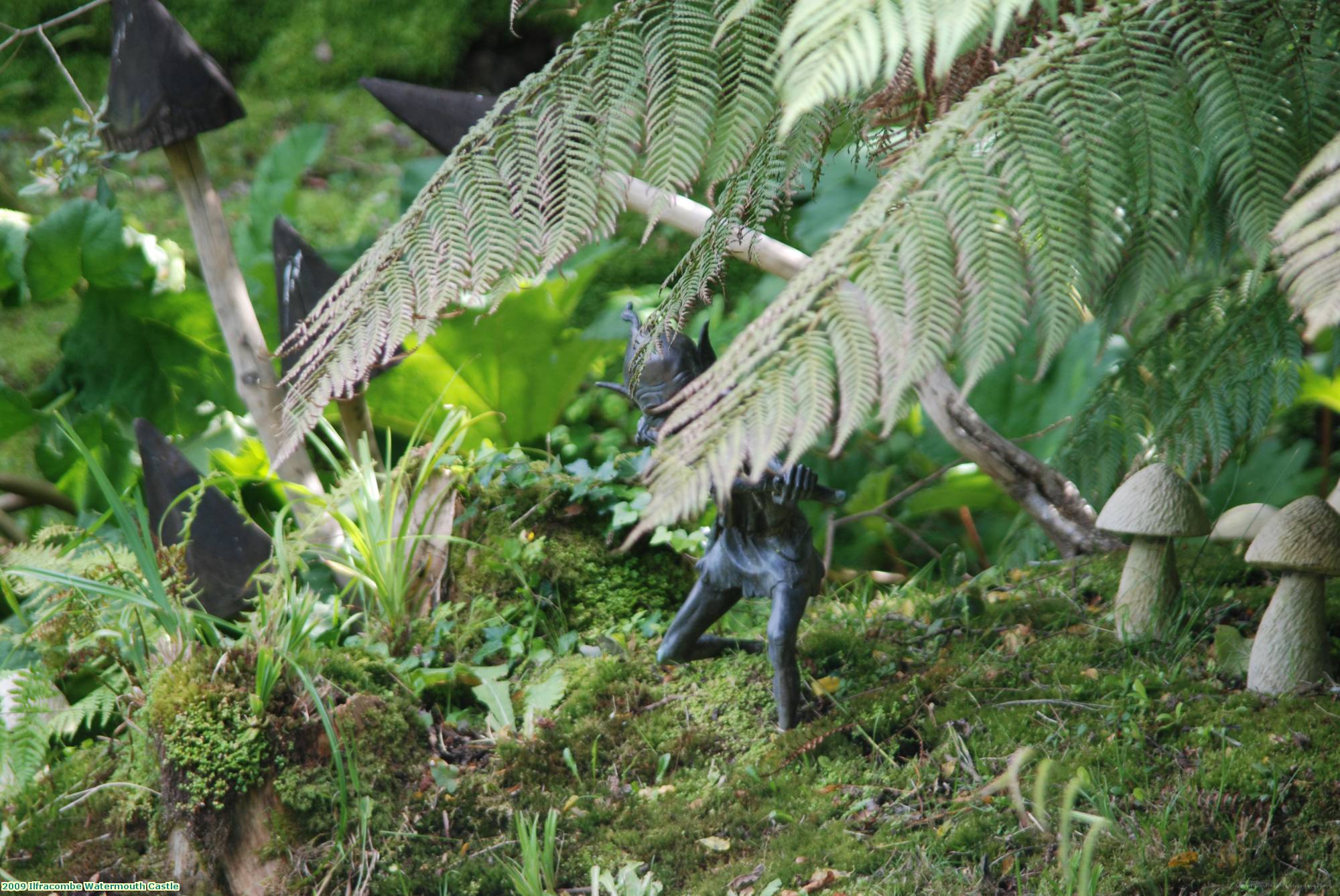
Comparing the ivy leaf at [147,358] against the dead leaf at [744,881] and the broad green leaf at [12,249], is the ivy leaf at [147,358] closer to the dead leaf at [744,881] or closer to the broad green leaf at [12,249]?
the broad green leaf at [12,249]

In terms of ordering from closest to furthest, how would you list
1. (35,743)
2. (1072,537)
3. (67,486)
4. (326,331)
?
(326,331) → (35,743) → (1072,537) → (67,486)

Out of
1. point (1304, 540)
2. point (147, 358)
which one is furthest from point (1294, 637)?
point (147, 358)

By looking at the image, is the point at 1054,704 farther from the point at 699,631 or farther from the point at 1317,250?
the point at 1317,250

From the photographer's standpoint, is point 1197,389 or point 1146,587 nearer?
point 1197,389

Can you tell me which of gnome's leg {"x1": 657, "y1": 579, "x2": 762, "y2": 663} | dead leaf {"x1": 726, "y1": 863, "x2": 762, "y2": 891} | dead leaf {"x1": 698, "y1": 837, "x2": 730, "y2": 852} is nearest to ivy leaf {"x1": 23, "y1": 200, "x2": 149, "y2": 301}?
gnome's leg {"x1": 657, "y1": 579, "x2": 762, "y2": 663}

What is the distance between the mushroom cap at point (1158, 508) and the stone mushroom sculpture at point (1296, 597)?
13 centimetres

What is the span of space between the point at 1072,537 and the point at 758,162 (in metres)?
1.59

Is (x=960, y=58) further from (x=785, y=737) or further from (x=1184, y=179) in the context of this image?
(x=785, y=737)

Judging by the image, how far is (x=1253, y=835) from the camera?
1.62 m

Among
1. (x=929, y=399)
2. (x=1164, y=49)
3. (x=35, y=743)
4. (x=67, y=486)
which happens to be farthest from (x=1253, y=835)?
(x=67, y=486)

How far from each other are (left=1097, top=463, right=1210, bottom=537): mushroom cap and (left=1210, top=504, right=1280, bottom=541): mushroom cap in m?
0.34

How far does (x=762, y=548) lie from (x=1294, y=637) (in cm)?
94

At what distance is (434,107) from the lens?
300 centimetres

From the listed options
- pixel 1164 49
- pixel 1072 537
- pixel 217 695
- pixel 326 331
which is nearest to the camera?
pixel 1164 49
